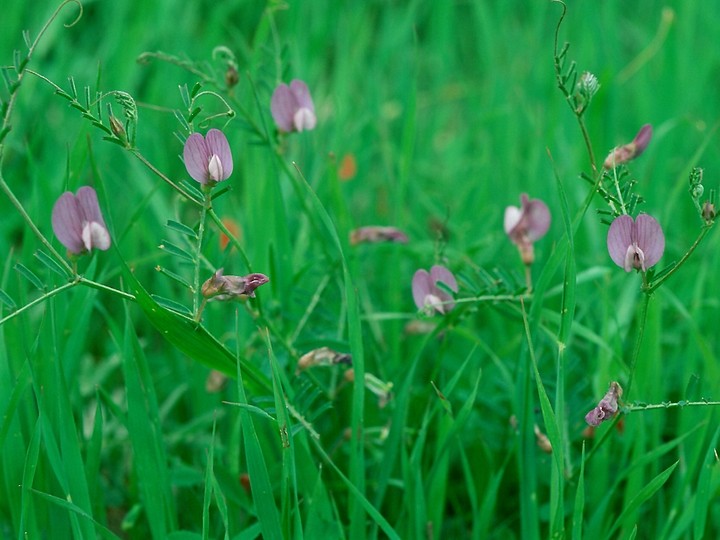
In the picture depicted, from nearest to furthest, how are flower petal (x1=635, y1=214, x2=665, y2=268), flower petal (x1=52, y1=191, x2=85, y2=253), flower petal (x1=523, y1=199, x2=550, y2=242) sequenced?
flower petal (x1=635, y1=214, x2=665, y2=268) < flower petal (x1=52, y1=191, x2=85, y2=253) < flower petal (x1=523, y1=199, x2=550, y2=242)

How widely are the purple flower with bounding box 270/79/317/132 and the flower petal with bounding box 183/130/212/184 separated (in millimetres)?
347

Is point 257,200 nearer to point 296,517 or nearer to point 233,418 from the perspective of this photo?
point 233,418

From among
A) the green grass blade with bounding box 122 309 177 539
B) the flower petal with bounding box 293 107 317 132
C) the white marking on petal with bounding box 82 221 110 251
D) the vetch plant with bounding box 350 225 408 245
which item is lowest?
the green grass blade with bounding box 122 309 177 539

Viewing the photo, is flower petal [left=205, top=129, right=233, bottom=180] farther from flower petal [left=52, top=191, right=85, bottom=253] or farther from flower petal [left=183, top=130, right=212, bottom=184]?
flower petal [left=52, top=191, right=85, bottom=253]

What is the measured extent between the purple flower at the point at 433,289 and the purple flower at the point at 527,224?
0.14m

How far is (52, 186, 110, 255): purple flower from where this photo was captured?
3.42 ft

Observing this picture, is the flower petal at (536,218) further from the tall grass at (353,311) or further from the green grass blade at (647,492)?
the green grass blade at (647,492)

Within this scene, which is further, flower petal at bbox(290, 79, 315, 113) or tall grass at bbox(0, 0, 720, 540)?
flower petal at bbox(290, 79, 315, 113)

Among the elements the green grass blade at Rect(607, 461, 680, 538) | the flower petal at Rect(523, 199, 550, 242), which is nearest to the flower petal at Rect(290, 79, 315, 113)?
the flower petal at Rect(523, 199, 550, 242)

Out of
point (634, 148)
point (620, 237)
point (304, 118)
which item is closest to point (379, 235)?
point (304, 118)

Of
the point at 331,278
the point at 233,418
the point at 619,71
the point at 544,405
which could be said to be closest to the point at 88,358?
the point at 233,418

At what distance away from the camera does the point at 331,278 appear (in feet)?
4.68

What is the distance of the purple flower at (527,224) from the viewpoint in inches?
49.6

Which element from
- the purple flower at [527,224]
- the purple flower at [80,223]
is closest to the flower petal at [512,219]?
the purple flower at [527,224]
